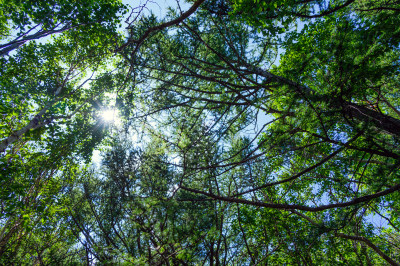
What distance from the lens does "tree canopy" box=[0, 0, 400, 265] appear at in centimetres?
266

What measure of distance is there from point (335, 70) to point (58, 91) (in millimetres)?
9525

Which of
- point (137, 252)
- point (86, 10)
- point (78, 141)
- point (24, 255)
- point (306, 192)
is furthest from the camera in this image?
point (306, 192)

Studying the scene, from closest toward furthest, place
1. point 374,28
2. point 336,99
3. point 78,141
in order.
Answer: point 374,28 → point 336,99 → point 78,141

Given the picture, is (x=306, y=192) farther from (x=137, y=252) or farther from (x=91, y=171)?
(x=91, y=171)

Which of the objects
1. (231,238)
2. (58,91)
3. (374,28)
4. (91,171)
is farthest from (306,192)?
(58,91)

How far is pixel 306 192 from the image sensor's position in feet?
25.4

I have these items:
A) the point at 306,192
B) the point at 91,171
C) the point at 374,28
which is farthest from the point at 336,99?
the point at 91,171

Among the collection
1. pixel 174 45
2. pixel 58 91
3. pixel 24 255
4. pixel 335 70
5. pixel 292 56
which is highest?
pixel 292 56

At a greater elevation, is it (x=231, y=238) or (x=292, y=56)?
(x=292, y=56)

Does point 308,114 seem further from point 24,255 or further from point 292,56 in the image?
point 24,255

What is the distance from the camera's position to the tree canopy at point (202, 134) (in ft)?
8.71

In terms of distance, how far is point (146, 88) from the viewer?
450cm

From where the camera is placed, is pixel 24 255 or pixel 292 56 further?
pixel 292 56

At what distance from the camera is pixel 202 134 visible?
334 cm
